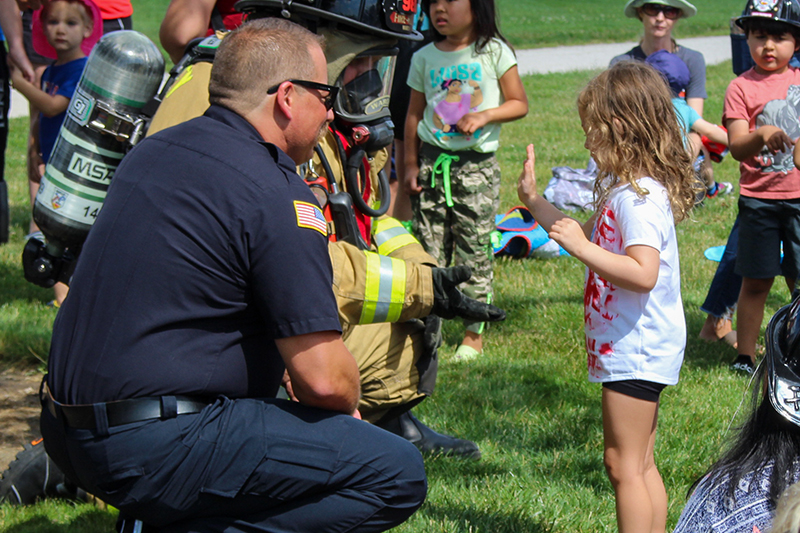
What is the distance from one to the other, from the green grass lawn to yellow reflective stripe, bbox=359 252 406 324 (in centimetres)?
84

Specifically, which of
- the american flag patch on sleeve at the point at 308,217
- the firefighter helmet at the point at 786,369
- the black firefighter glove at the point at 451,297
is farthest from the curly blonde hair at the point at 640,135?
the firefighter helmet at the point at 786,369

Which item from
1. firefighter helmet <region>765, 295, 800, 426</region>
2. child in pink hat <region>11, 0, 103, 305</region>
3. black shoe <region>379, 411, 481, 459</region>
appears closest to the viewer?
firefighter helmet <region>765, 295, 800, 426</region>

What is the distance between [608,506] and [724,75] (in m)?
15.4

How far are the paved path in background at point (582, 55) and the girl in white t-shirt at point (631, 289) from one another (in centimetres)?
1448

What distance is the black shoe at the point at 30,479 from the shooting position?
340cm

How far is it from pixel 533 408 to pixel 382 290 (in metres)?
1.62

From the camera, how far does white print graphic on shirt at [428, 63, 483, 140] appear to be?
4961 mm

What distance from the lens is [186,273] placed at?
2.21 m

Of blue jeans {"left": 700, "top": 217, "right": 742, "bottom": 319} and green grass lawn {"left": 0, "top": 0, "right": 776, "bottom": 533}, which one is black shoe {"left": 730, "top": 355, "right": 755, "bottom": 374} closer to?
green grass lawn {"left": 0, "top": 0, "right": 776, "bottom": 533}

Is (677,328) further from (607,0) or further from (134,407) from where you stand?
(607,0)

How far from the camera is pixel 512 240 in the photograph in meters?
6.83

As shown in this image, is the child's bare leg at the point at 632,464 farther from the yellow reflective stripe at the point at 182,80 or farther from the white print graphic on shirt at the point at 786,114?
the white print graphic on shirt at the point at 786,114

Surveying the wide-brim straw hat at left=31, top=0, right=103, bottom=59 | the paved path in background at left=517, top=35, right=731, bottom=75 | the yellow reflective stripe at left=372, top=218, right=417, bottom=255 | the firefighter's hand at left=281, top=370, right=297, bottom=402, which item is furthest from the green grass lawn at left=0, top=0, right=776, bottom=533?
the paved path in background at left=517, top=35, right=731, bottom=75

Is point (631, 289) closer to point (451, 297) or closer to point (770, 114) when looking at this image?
point (451, 297)
